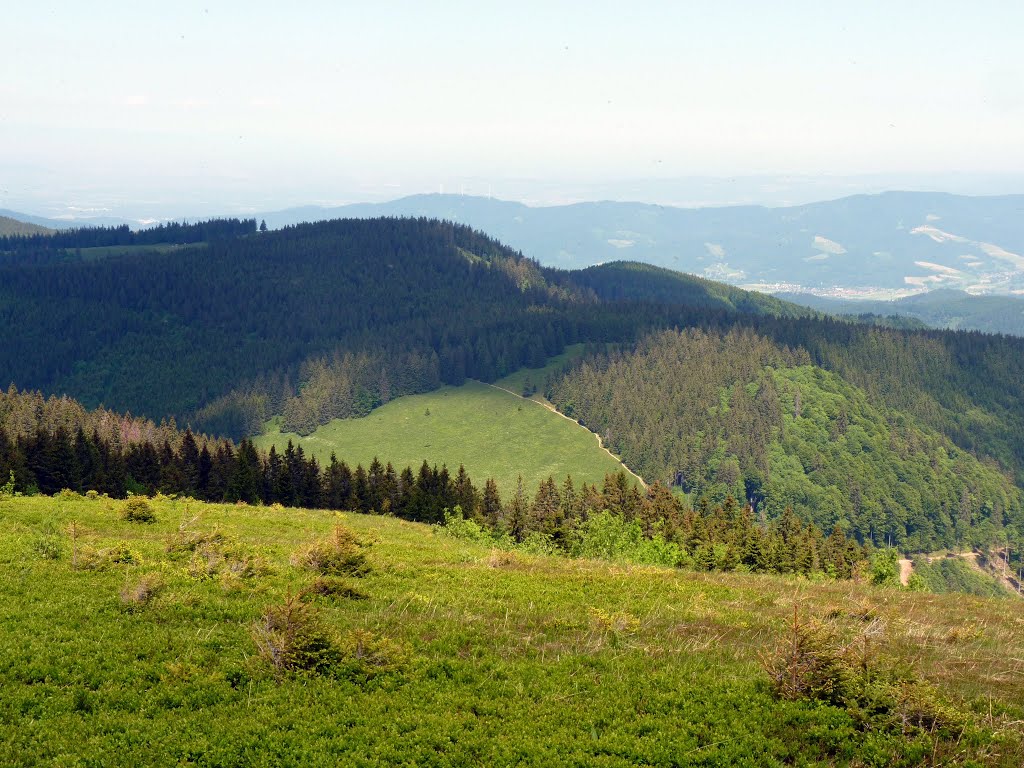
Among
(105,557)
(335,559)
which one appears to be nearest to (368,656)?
(335,559)

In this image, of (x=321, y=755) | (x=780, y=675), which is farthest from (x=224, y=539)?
(x=780, y=675)

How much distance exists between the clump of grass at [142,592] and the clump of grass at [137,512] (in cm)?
1980

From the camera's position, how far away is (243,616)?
24.4 metres

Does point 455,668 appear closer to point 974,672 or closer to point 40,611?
point 40,611

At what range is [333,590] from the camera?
91.0 ft

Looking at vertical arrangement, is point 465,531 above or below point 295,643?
below

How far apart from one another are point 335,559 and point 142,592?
8.23 m

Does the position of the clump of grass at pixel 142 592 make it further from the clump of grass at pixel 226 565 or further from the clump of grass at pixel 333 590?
the clump of grass at pixel 333 590

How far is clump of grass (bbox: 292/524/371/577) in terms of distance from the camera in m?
31.0

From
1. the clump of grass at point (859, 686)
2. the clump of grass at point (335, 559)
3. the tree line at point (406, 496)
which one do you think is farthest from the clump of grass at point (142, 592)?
the tree line at point (406, 496)

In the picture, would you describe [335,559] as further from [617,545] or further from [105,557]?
[617,545]

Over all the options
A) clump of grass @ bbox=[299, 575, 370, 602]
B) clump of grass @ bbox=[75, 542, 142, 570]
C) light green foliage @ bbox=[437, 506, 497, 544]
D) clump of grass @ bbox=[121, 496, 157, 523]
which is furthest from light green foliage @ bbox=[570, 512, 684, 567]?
clump of grass @ bbox=[75, 542, 142, 570]

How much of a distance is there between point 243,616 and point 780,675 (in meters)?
17.0

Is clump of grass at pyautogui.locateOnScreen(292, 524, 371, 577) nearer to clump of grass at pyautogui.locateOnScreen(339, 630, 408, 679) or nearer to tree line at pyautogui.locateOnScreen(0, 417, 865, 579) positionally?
clump of grass at pyautogui.locateOnScreen(339, 630, 408, 679)
